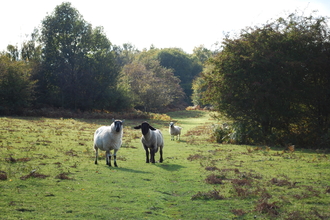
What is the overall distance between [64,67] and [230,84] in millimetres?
38176

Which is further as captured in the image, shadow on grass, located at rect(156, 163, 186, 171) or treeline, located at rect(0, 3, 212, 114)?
treeline, located at rect(0, 3, 212, 114)

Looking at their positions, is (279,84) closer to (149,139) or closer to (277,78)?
(277,78)

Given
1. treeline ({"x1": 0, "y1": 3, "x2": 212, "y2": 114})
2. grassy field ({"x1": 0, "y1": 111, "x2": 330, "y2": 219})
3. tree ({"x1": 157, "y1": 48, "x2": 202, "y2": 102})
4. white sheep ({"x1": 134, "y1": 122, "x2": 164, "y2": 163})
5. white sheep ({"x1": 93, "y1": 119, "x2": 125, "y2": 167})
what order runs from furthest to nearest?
1. tree ({"x1": 157, "y1": 48, "x2": 202, "y2": 102})
2. treeline ({"x1": 0, "y1": 3, "x2": 212, "y2": 114})
3. white sheep ({"x1": 134, "y1": 122, "x2": 164, "y2": 163})
4. white sheep ({"x1": 93, "y1": 119, "x2": 125, "y2": 167})
5. grassy field ({"x1": 0, "y1": 111, "x2": 330, "y2": 219})

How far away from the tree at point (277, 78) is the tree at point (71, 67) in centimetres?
3516

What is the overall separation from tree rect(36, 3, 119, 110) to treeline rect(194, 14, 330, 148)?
35098 mm

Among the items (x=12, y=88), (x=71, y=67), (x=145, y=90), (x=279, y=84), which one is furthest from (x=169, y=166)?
(x=145, y=90)

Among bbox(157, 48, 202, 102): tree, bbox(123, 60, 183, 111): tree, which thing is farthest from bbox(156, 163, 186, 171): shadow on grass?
bbox(157, 48, 202, 102): tree

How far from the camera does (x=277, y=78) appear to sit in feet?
82.3

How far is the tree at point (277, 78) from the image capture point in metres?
24.4

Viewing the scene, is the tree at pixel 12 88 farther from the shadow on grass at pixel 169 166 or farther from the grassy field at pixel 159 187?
the shadow on grass at pixel 169 166

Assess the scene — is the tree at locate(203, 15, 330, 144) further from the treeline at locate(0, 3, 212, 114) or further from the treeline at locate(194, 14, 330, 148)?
the treeline at locate(0, 3, 212, 114)

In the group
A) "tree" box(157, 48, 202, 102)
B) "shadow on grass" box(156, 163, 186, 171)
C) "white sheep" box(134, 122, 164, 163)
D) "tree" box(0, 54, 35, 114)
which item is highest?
"tree" box(157, 48, 202, 102)

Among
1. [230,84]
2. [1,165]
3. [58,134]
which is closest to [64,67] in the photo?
[58,134]

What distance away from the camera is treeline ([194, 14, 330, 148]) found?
79.7 ft
